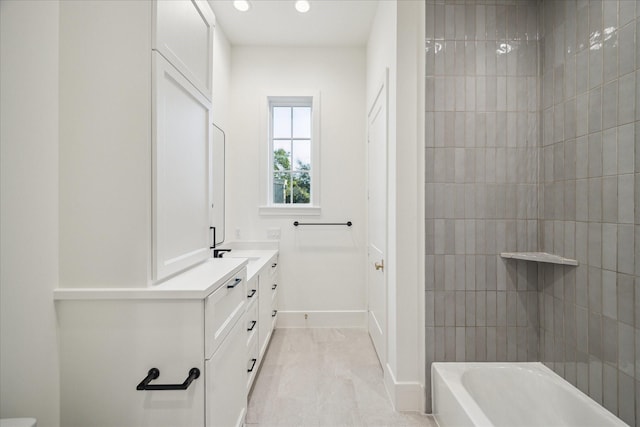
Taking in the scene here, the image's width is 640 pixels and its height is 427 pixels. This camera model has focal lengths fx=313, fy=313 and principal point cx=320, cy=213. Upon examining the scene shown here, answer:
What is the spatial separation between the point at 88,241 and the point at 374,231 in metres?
1.99

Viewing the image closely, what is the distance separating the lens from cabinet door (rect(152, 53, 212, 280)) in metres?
1.11

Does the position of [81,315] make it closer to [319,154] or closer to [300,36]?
[319,154]

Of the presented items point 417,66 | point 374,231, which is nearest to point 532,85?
point 417,66

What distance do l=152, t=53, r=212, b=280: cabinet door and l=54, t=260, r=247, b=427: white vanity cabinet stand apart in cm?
14

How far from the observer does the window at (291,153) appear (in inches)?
127

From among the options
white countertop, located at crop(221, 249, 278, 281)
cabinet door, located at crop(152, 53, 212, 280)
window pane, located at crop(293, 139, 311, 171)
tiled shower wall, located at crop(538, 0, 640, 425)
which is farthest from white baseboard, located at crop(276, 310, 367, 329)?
cabinet door, located at crop(152, 53, 212, 280)

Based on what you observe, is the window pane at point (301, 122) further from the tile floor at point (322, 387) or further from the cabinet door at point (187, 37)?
the tile floor at point (322, 387)

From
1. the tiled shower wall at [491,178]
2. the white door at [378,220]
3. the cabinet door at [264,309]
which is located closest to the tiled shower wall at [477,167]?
the tiled shower wall at [491,178]

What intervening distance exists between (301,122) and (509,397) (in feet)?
8.99

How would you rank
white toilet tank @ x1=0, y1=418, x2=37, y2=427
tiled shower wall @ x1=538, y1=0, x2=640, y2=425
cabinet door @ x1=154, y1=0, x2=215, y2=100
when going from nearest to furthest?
1. white toilet tank @ x1=0, y1=418, x2=37, y2=427
2. cabinet door @ x1=154, y1=0, x2=215, y2=100
3. tiled shower wall @ x1=538, y1=0, x2=640, y2=425

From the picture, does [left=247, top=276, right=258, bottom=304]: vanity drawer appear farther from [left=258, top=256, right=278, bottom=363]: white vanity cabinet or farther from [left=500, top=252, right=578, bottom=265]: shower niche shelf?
[left=500, top=252, right=578, bottom=265]: shower niche shelf

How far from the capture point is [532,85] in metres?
1.79

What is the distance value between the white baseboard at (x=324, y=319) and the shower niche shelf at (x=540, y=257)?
1.66 meters

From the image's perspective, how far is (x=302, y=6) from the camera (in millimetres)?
2502
